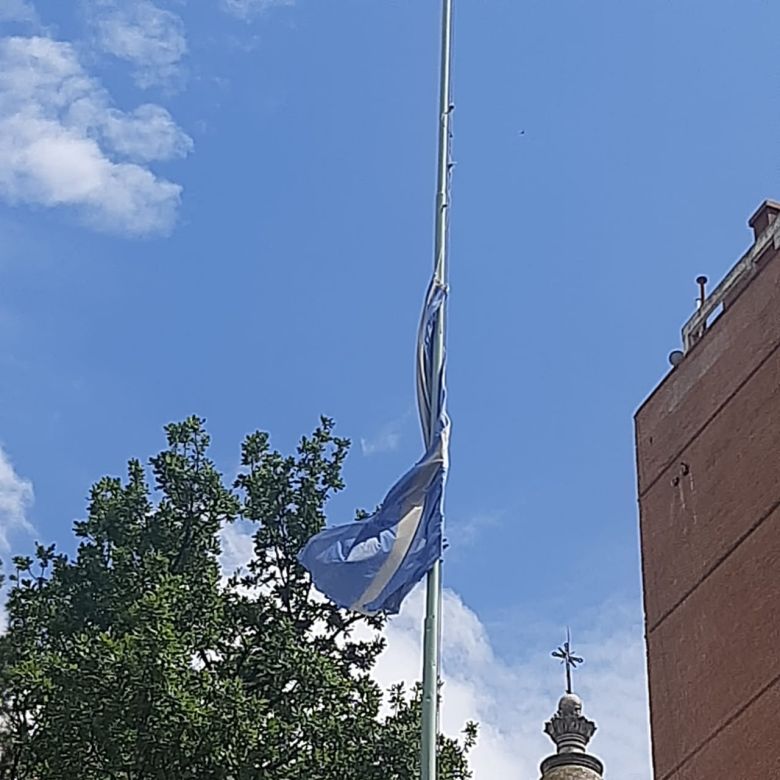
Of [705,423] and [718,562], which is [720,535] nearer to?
[718,562]

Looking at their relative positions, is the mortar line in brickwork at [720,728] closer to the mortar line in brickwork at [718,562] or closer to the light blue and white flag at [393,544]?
the mortar line in brickwork at [718,562]

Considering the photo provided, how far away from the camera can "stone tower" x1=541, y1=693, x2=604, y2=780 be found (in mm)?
22922

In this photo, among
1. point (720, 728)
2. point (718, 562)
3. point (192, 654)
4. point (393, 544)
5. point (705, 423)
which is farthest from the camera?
point (192, 654)

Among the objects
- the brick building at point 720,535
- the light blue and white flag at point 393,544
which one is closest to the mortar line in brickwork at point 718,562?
the brick building at point 720,535

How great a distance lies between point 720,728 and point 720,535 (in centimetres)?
187

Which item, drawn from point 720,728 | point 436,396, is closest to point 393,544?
point 436,396

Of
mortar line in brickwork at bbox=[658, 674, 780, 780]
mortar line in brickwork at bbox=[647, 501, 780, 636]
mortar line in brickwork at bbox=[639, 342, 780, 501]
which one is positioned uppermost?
mortar line in brickwork at bbox=[639, 342, 780, 501]

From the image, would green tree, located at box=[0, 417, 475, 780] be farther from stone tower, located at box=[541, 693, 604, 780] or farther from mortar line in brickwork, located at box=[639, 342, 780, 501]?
mortar line in brickwork, located at box=[639, 342, 780, 501]

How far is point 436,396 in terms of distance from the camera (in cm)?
1076

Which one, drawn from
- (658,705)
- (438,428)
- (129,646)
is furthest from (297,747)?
(438,428)

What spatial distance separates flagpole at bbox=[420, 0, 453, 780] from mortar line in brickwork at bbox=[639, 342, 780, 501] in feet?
12.7

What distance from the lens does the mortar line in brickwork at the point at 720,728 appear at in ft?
39.7

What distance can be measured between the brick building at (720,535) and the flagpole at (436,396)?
377 centimetres

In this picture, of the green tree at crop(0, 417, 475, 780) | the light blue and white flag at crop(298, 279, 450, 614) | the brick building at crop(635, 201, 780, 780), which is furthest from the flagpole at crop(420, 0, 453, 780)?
the green tree at crop(0, 417, 475, 780)
